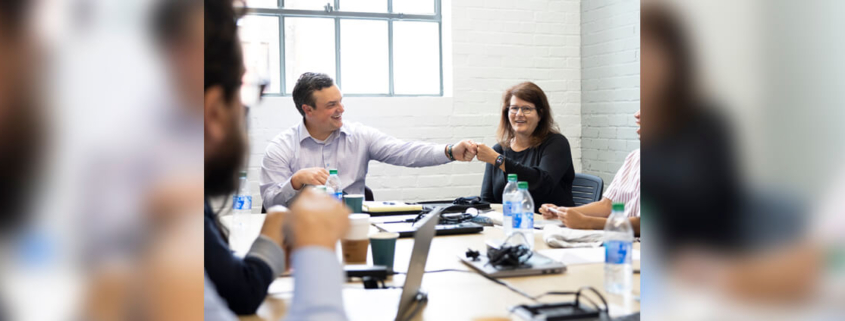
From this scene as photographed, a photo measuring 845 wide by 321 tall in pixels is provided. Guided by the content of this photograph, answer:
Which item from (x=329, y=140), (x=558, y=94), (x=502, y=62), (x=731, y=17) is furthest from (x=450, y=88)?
(x=731, y=17)

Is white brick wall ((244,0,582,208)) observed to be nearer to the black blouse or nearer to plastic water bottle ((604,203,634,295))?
the black blouse

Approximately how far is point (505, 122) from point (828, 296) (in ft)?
9.83

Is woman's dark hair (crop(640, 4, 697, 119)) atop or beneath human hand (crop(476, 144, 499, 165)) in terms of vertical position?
atop

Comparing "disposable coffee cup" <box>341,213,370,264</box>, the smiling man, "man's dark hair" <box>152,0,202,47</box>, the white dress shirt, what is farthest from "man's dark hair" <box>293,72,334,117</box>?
"man's dark hair" <box>152,0,202,47</box>

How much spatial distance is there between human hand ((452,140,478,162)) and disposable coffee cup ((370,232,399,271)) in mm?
1730

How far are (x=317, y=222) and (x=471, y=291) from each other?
59 cm

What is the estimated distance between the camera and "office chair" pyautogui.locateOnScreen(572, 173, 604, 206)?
3.06 meters

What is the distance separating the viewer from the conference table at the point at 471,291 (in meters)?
1.18

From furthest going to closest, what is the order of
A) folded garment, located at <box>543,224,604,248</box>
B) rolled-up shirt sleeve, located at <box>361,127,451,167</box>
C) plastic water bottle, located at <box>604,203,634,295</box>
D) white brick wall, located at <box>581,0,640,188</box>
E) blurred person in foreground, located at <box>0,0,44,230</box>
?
white brick wall, located at <box>581,0,640,188</box>
rolled-up shirt sleeve, located at <box>361,127,451,167</box>
folded garment, located at <box>543,224,604,248</box>
plastic water bottle, located at <box>604,203,634,295</box>
blurred person in foreground, located at <box>0,0,44,230</box>

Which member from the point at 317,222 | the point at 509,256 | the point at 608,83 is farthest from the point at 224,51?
the point at 608,83

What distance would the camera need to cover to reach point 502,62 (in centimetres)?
462

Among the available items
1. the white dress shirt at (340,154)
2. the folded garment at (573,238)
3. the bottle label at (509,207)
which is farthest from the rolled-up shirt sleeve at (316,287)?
the white dress shirt at (340,154)

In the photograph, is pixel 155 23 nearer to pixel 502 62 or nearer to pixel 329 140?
pixel 329 140

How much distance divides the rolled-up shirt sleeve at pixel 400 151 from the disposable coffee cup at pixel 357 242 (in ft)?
6.17
